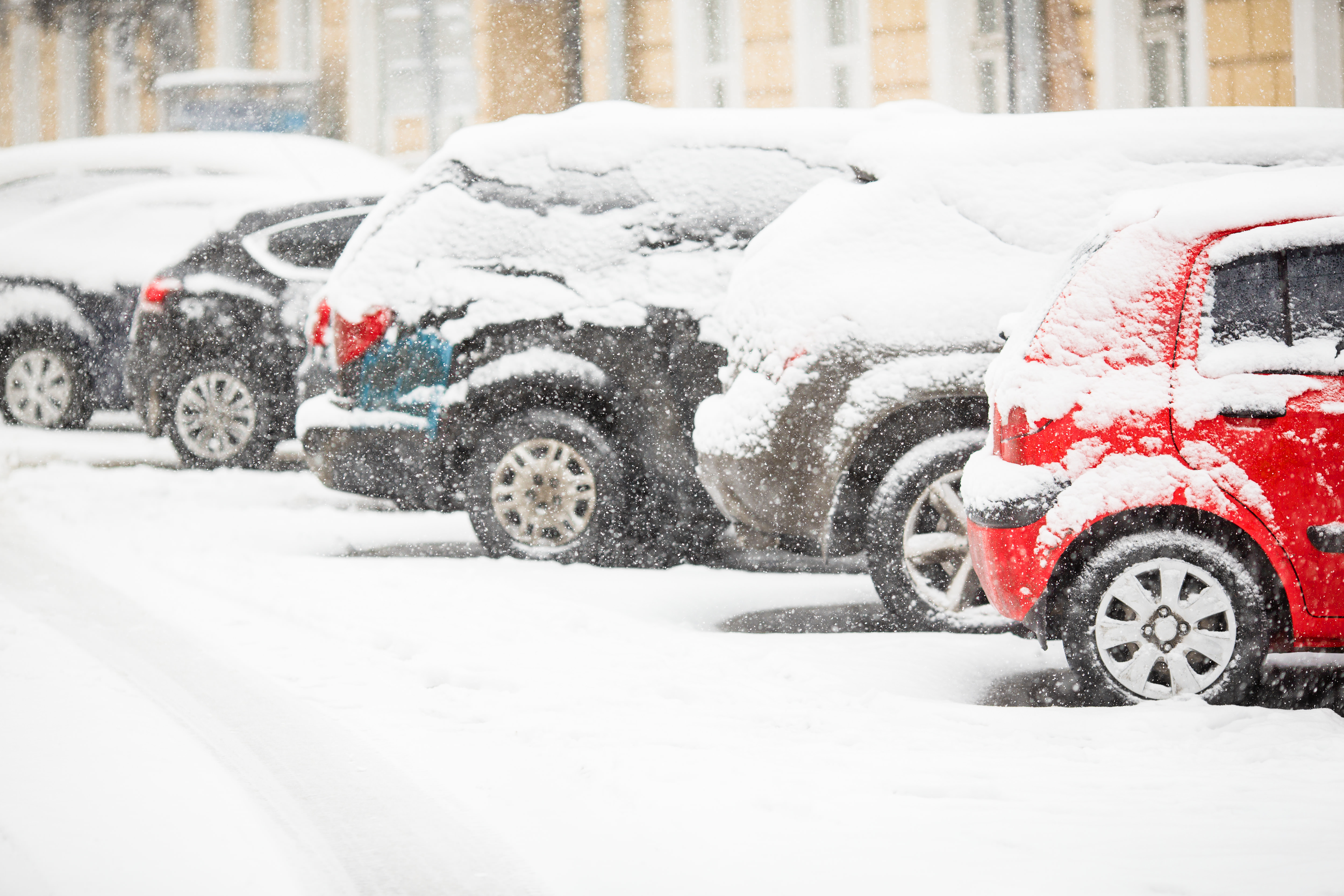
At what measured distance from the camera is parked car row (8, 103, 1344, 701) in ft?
15.0

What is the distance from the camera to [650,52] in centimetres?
1658

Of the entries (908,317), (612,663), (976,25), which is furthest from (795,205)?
(976,25)

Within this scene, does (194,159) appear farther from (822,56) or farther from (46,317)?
(822,56)

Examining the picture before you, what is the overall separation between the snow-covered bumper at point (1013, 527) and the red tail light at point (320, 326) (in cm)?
375

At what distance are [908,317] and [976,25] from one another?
379 inches

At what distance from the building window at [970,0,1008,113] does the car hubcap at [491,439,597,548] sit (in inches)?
340

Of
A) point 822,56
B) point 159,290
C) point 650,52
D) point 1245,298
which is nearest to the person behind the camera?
point 1245,298

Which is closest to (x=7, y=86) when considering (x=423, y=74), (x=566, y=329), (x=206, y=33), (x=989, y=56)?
(x=206, y=33)

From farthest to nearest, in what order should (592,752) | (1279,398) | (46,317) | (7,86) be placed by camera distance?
(7,86), (46,317), (1279,398), (592,752)

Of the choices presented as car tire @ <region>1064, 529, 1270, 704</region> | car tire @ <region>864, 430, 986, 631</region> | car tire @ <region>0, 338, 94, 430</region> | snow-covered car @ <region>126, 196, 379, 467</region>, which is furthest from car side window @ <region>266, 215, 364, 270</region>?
car tire @ <region>1064, 529, 1270, 704</region>

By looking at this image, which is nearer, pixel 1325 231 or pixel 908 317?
pixel 1325 231

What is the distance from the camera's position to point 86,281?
1140 centimetres

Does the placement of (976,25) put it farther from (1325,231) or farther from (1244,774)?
(1244,774)

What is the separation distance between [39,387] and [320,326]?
491 cm
